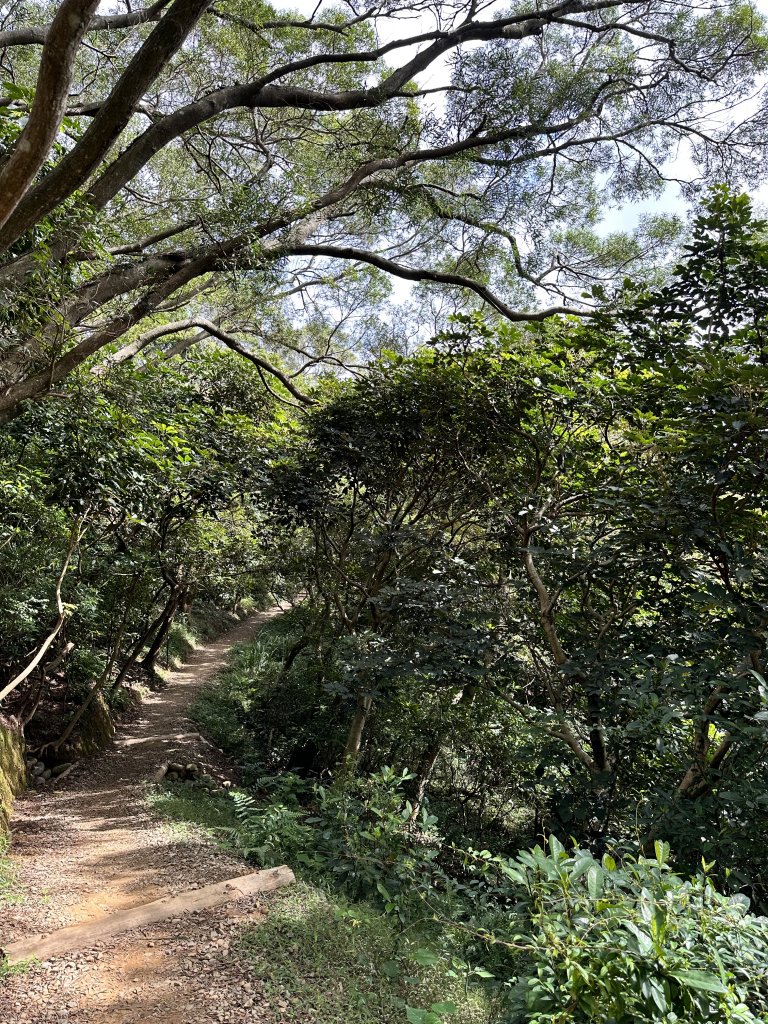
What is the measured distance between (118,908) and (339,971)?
1792 millimetres

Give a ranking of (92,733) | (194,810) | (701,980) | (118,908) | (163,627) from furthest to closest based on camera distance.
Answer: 1. (163,627)
2. (92,733)
3. (194,810)
4. (118,908)
5. (701,980)

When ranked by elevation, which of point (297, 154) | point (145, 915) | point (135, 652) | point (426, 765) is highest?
point (297, 154)

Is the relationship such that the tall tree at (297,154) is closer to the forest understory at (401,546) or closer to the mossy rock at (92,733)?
the forest understory at (401,546)

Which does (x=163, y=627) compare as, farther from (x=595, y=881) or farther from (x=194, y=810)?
(x=595, y=881)

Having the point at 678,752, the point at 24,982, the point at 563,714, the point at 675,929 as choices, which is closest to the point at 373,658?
the point at 563,714

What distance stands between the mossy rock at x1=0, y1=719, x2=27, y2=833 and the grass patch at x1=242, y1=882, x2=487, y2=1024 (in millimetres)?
3653

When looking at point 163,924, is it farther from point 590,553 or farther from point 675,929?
point 590,553

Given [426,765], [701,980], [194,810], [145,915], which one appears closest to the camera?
[701,980]

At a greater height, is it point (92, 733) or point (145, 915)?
point (145, 915)

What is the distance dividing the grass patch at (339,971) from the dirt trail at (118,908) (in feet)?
0.41

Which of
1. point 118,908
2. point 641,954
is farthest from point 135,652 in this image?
point 641,954

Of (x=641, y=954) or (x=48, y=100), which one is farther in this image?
(x=48, y=100)

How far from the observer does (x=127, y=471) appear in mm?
4867

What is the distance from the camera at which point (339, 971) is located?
267cm
